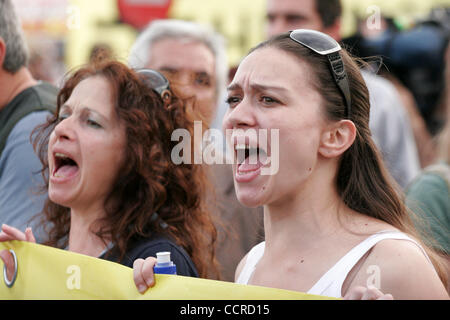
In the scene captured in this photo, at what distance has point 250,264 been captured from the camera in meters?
2.50

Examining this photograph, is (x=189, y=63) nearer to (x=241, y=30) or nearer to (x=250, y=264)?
(x=250, y=264)

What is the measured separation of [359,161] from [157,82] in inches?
41.8

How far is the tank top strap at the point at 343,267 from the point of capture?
2021mm

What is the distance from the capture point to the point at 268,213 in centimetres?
233

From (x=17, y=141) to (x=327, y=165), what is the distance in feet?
5.35

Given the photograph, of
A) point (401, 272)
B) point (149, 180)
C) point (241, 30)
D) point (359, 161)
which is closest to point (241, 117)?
point (359, 161)

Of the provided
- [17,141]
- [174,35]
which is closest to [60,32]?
[174,35]

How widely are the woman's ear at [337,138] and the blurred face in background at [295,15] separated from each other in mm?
2453

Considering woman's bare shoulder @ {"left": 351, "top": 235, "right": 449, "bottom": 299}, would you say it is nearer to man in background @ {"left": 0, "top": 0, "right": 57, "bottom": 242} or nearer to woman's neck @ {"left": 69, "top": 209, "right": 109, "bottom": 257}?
woman's neck @ {"left": 69, "top": 209, "right": 109, "bottom": 257}

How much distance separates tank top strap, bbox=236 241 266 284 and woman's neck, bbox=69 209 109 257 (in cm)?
62

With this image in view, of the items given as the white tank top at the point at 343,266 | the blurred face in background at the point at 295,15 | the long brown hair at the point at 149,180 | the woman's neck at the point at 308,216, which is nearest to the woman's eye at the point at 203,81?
the blurred face in background at the point at 295,15

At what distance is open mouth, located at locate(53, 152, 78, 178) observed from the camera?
9.24 ft

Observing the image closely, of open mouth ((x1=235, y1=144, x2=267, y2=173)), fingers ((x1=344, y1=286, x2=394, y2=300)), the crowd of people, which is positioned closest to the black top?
the crowd of people

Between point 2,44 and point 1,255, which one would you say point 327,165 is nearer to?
point 1,255
